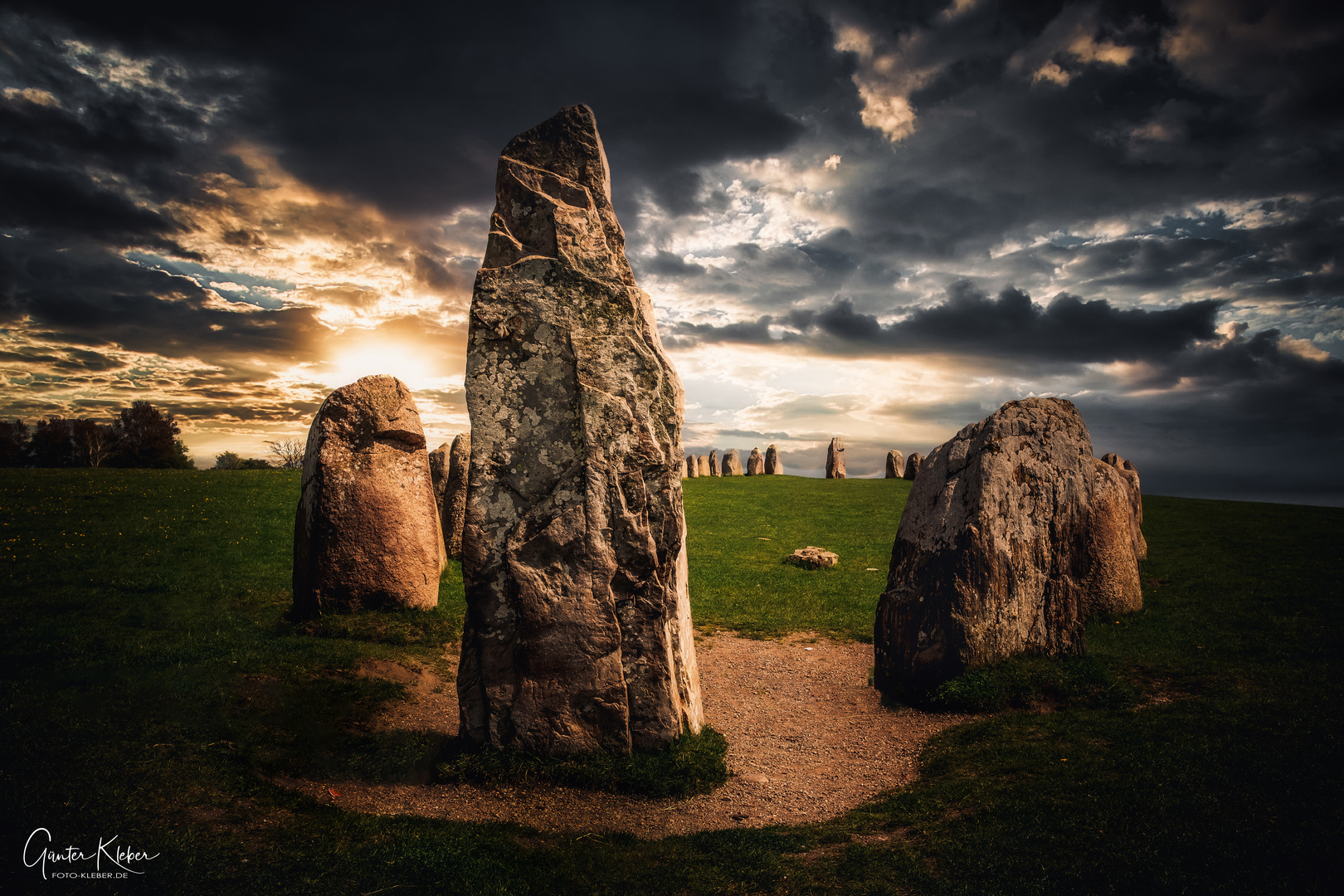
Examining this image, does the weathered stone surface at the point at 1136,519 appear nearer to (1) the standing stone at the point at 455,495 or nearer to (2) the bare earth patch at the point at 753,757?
(2) the bare earth patch at the point at 753,757

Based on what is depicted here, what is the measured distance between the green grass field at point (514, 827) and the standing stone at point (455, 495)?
11.7ft

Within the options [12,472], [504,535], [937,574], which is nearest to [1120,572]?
[937,574]

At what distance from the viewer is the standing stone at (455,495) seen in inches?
568

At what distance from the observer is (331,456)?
33.0 ft

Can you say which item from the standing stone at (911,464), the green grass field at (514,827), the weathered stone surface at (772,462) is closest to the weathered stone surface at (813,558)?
the green grass field at (514,827)

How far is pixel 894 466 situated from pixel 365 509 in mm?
33902

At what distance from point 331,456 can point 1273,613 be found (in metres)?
15.8

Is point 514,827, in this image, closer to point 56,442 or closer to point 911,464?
point 911,464

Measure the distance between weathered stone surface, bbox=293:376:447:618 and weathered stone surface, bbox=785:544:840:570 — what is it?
9.62 m

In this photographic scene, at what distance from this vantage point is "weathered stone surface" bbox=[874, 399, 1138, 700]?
7.79m

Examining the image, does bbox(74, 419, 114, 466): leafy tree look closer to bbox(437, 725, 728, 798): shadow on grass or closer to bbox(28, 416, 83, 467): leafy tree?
bbox(28, 416, 83, 467): leafy tree

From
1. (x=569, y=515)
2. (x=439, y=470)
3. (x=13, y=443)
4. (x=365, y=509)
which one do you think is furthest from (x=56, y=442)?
(x=569, y=515)

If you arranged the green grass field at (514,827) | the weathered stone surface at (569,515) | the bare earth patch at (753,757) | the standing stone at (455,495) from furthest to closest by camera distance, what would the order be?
the standing stone at (455,495)
the weathered stone surface at (569,515)
the bare earth patch at (753,757)
the green grass field at (514,827)

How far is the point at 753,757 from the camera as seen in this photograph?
6828 mm
